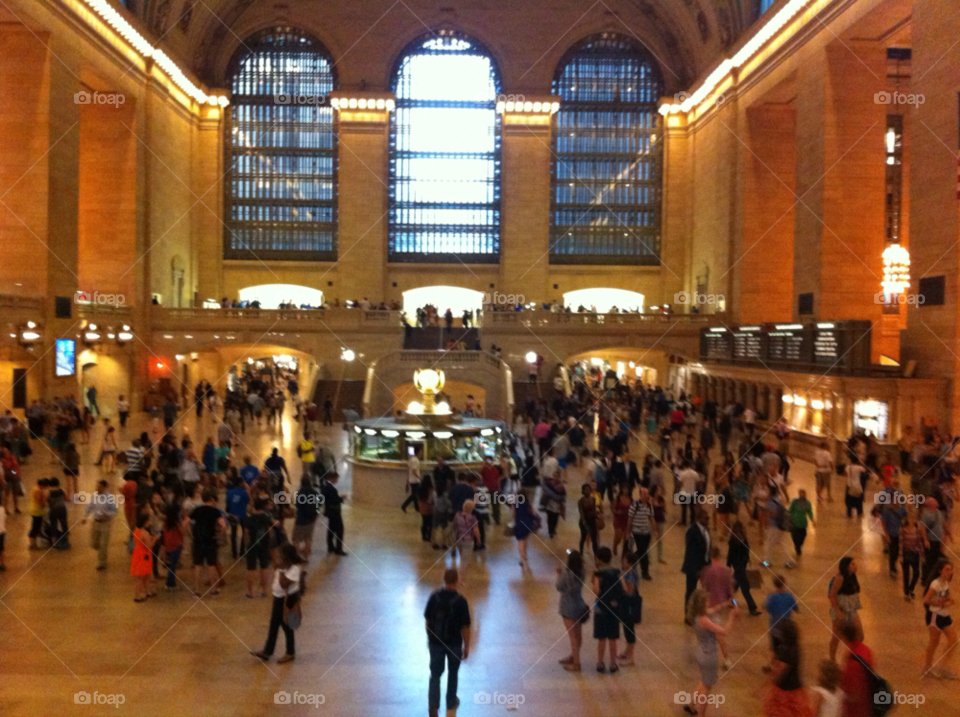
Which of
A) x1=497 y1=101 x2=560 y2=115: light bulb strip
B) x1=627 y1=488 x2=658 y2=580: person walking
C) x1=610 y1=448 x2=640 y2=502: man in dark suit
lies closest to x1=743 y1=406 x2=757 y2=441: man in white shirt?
x1=610 y1=448 x2=640 y2=502: man in dark suit

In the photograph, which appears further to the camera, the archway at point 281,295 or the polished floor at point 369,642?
the archway at point 281,295

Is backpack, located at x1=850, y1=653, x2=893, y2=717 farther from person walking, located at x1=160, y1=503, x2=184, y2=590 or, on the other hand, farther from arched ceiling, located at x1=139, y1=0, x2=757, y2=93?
arched ceiling, located at x1=139, y1=0, x2=757, y2=93

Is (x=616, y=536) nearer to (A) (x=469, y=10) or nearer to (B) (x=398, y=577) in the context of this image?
(B) (x=398, y=577)

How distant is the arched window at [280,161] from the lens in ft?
119

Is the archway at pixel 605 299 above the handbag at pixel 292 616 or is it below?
above

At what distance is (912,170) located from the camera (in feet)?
62.3

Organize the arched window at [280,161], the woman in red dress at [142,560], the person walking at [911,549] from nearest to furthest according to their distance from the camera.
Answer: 1. the woman in red dress at [142,560]
2. the person walking at [911,549]
3. the arched window at [280,161]

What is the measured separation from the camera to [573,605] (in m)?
6.95

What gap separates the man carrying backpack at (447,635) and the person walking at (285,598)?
4.81 ft

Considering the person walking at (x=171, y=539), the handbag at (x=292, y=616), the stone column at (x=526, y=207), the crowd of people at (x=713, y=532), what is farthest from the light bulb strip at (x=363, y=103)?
the handbag at (x=292, y=616)

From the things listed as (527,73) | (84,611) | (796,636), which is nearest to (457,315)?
(527,73)

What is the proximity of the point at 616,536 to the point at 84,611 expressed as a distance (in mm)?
6081

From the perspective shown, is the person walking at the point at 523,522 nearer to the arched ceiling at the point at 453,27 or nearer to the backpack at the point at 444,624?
the backpack at the point at 444,624

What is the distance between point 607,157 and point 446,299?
1000 cm
